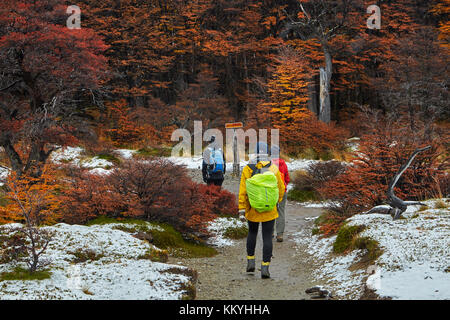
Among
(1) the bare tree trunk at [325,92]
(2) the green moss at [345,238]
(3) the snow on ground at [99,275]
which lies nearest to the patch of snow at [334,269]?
(2) the green moss at [345,238]

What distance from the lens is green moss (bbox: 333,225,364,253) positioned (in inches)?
Result: 242

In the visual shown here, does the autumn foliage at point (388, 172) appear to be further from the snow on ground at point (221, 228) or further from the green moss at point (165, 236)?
the green moss at point (165, 236)

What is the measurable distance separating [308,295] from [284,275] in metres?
1.18

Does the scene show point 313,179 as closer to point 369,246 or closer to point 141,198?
point 141,198

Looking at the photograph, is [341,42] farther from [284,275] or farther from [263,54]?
[284,275]

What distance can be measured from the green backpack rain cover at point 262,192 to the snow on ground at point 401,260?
1.22 meters

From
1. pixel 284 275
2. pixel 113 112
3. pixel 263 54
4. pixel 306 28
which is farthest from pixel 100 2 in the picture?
pixel 284 275

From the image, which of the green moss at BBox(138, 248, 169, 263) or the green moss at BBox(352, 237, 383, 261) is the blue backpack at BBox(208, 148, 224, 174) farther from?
the green moss at BBox(352, 237, 383, 261)

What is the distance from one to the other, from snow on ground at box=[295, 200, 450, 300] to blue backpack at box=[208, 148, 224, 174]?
153 inches

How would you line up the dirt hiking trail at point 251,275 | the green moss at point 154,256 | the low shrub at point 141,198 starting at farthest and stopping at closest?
the low shrub at point 141,198, the green moss at point 154,256, the dirt hiking trail at point 251,275

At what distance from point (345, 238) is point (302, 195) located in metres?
7.73

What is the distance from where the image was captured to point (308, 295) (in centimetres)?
468

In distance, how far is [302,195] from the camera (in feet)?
46.0

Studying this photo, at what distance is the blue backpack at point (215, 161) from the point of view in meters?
9.81
